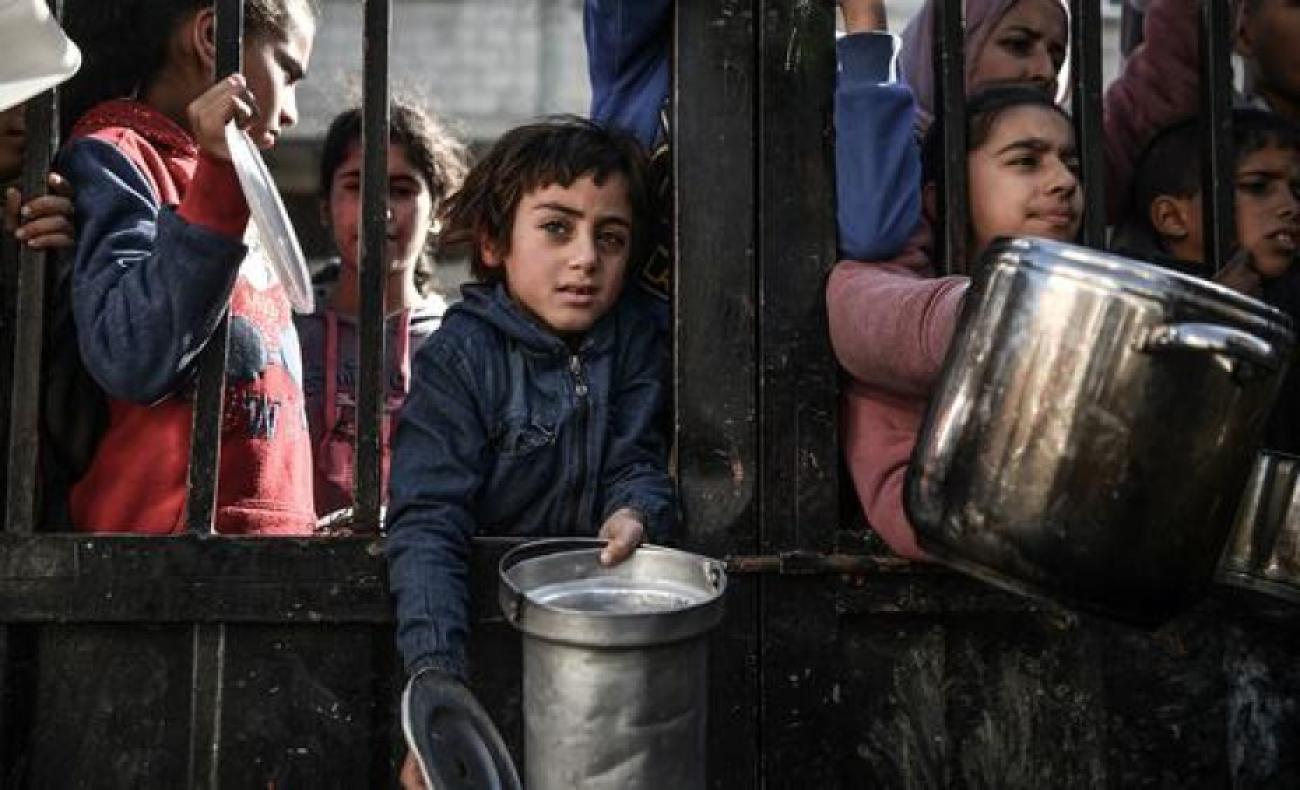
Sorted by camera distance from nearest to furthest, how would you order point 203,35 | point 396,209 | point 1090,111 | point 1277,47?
point 1090,111 < point 203,35 < point 1277,47 < point 396,209

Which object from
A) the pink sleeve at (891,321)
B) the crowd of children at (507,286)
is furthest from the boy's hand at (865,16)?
the pink sleeve at (891,321)

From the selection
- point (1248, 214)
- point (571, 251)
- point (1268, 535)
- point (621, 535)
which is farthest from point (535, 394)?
point (1248, 214)

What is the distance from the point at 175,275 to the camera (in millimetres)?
1696

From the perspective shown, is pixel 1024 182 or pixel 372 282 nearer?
pixel 372 282

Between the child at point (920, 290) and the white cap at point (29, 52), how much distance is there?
1157mm

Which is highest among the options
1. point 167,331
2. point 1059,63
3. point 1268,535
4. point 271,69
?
point 1059,63

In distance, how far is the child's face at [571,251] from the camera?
186 centimetres

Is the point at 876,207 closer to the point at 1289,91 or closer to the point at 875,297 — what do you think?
the point at 875,297

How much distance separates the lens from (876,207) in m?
1.81

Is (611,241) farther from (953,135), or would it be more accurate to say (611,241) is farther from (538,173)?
(953,135)

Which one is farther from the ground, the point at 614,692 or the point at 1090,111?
the point at 1090,111

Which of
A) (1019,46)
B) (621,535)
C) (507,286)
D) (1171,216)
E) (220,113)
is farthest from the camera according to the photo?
(1019,46)

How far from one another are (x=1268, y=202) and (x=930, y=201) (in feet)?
2.93

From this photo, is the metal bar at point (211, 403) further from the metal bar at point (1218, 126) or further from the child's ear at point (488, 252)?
the metal bar at point (1218, 126)
